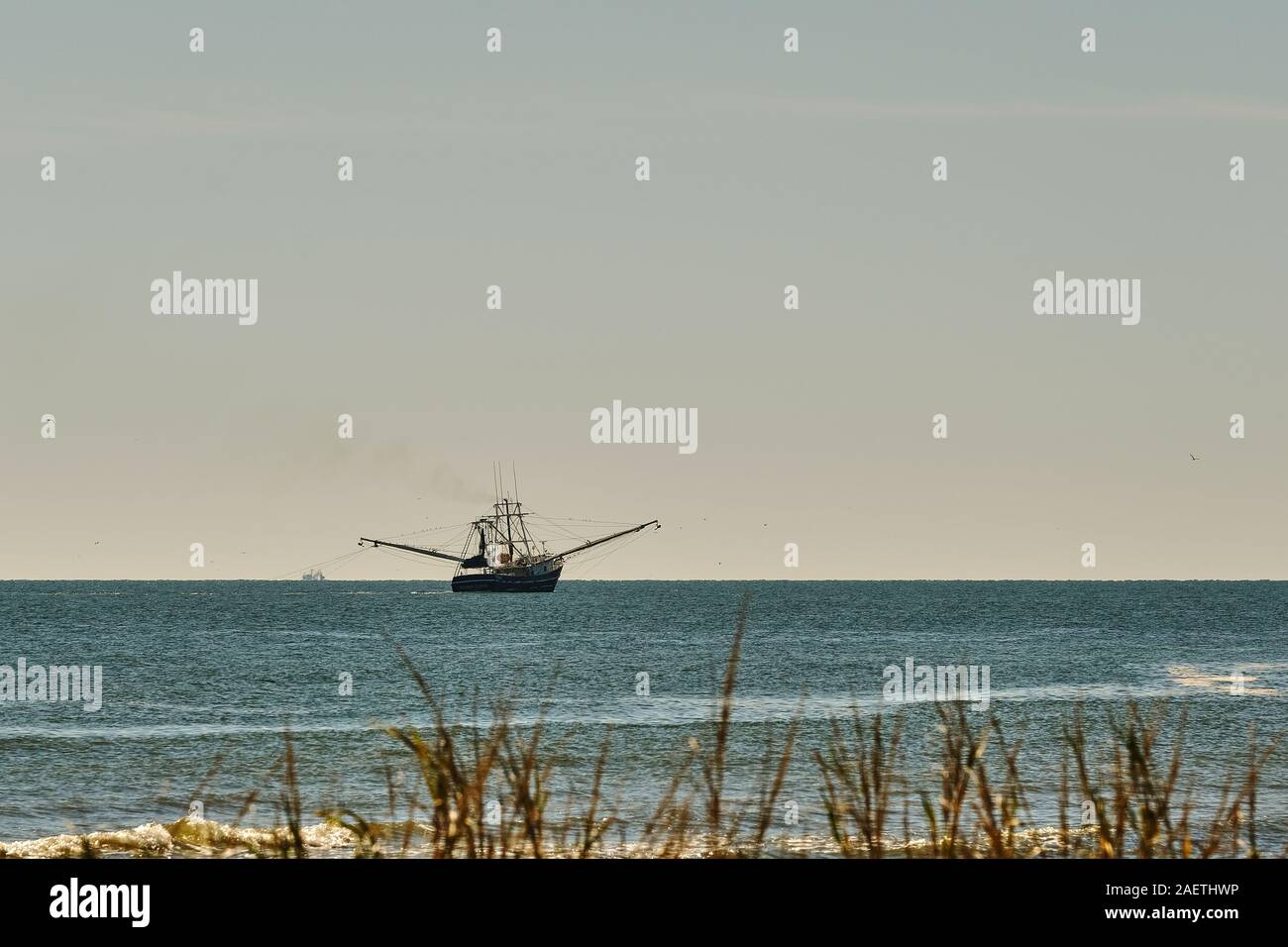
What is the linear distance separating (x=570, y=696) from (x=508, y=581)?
11116 cm

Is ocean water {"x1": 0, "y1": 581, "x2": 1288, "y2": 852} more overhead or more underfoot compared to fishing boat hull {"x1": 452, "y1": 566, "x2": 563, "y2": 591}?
more underfoot

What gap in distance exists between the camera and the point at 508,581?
157625mm

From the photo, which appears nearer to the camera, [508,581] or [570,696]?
[570,696]

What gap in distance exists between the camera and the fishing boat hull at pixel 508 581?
155750 millimetres

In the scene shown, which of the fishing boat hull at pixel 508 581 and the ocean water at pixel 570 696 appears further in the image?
the fishing boat hull at pixel 508 581

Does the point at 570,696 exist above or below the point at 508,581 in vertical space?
below

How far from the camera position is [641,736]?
114ft

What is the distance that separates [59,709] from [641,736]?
723 inches

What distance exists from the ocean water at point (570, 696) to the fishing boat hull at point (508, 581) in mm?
34656

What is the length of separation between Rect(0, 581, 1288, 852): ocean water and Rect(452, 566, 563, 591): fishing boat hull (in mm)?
34656

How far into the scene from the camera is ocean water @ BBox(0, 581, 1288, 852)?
24.0 meters

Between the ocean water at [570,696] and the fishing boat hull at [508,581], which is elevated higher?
the fishing boat hull at [508,581]
